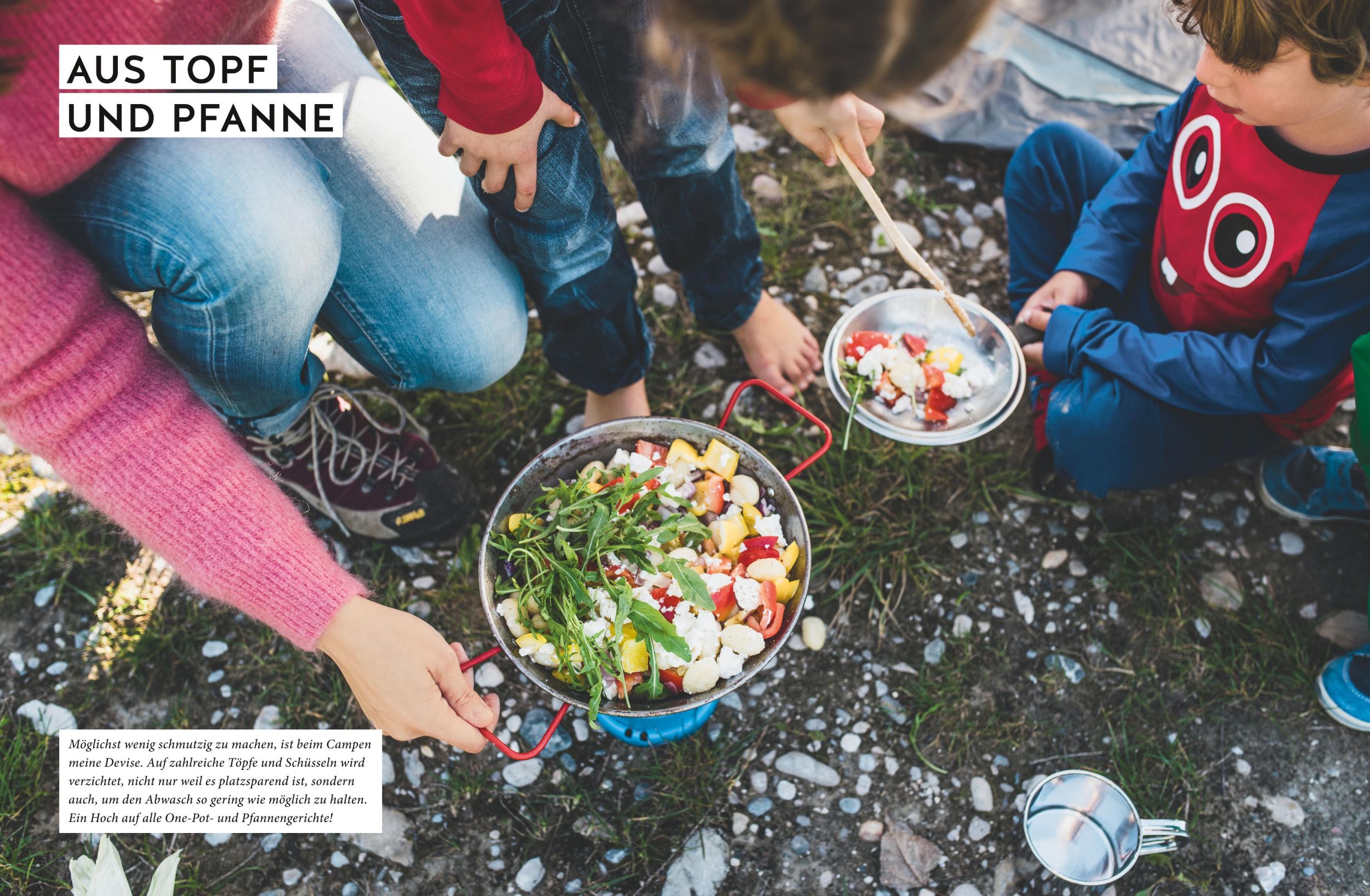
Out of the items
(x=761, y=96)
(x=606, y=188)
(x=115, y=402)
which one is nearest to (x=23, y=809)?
(x=115, y=402)

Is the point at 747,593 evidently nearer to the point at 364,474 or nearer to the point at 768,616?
the point at 768,616

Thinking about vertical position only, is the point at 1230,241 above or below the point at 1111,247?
above

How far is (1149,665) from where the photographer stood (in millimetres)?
2125

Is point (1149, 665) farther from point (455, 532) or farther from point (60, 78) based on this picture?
point (60, 78)

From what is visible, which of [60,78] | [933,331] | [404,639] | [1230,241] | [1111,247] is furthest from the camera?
[933,331]

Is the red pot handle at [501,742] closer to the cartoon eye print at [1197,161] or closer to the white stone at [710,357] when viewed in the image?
the white stone at [710,357]

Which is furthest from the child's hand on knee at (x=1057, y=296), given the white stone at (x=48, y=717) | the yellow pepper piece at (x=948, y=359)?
the white stone at (x=48, y=717)

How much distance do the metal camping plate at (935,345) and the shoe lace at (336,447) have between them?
1157 mm

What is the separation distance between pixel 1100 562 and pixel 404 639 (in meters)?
1.75

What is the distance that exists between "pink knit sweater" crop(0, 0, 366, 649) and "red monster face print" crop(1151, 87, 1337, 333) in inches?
75.4

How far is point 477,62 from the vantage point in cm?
138

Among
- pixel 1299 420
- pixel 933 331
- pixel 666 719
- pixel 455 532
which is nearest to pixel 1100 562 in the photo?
pixel 1299 420

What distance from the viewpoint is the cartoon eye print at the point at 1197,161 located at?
1891 millimetres

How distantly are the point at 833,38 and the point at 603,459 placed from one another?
1129 mm
